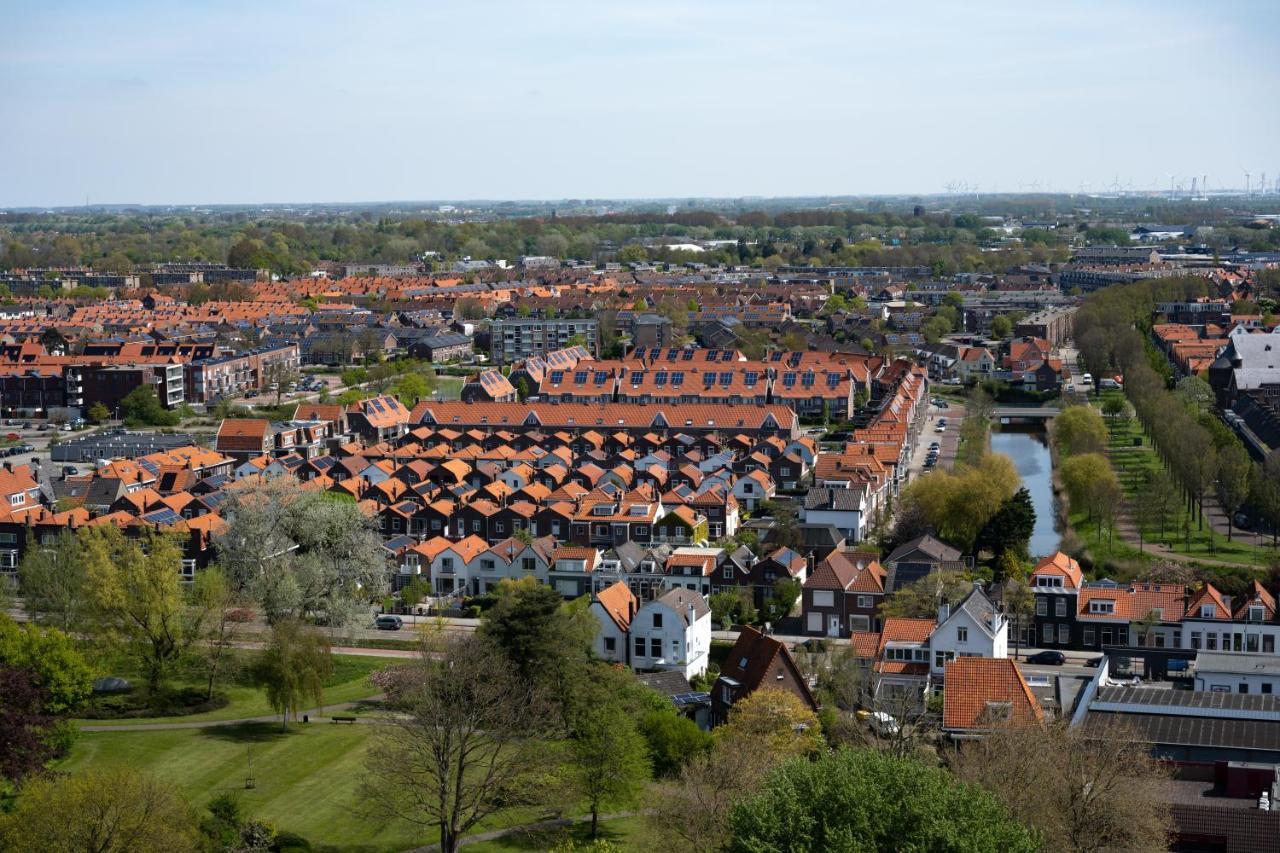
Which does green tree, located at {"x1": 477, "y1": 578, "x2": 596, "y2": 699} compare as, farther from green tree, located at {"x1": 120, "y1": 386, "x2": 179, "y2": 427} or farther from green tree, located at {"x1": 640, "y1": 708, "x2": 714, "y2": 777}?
green tree, located at {"x1": 120, "y1": 386, "x2": 179, "y2": 427}

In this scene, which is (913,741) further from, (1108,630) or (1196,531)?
(1196,531)

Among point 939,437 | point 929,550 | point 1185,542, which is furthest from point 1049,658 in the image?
point 939,437

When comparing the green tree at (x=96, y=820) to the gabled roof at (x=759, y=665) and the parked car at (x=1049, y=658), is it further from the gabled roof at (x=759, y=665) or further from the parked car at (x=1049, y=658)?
the parked car at (x=1049, y=658)

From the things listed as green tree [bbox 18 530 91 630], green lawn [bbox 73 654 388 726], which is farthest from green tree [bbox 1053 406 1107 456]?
green tree [bbox 18 530 91 630]

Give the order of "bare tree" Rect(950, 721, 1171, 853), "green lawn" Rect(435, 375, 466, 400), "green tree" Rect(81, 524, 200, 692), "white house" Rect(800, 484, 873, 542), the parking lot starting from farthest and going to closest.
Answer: "green lawn" Rect(435, 375, 466, 400), the parking lot, "white house" Rect(800, 484, 873, 542), "green tree" Rect(81, 524, 200, 692), "bare tree" Rect(950, 721, 1171, 853)

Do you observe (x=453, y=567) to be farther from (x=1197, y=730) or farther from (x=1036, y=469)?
(x=1036, y=469)
